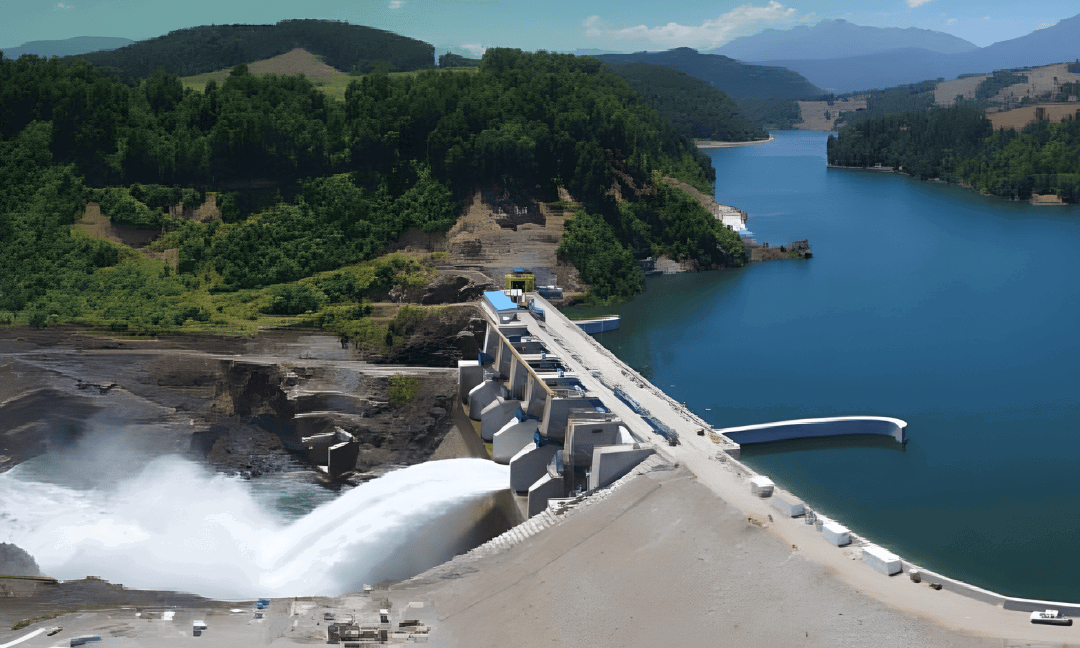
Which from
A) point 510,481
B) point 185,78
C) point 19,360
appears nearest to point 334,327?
point 19,360

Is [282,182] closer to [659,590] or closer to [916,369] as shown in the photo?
[916,369]

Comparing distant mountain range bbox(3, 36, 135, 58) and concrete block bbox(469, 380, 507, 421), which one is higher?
distant mountain range bbox(3, 36, 135, 58)

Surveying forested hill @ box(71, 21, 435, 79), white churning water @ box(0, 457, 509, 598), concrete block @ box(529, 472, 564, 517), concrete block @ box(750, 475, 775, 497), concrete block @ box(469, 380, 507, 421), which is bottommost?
white churning water @ box(0, 457, 509, 598)

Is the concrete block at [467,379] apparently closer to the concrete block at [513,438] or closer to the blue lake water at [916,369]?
the concrete block at [513,438]

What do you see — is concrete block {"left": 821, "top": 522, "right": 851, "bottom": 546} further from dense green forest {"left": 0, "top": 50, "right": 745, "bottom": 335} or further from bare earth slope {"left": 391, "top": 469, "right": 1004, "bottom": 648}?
dense green forest {"left": 0, "top": 50, "right": 745, "bottom": 335}

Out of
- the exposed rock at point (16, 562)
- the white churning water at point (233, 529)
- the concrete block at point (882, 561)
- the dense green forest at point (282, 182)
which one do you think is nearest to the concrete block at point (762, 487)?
the concrete block at point (882, 561)

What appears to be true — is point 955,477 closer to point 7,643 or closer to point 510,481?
point 510,481

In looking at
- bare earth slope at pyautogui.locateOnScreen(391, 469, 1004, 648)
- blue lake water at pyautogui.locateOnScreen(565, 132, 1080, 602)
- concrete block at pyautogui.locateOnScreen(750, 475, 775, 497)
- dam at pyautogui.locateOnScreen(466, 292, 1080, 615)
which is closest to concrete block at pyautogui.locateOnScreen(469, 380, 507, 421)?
dam at pyautogui.locateOnScreen(466, 292, 1080, 615)
